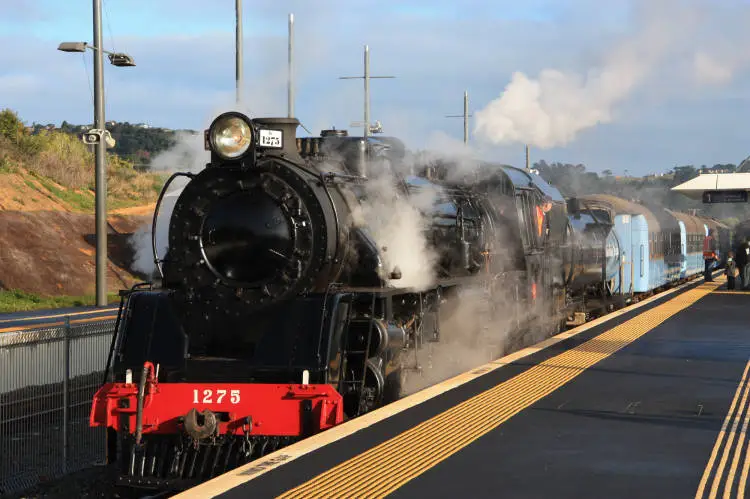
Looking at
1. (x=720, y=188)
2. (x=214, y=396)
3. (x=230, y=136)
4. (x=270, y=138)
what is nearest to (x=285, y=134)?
(x=270, y=138)

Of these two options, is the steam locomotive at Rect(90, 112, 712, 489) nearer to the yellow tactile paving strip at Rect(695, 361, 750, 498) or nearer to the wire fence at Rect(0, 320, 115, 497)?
the wire fence at Rect(0, 320, 115, 497)

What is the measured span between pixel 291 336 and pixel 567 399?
3037 millimetres

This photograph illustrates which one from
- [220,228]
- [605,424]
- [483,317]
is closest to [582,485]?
[605,424]

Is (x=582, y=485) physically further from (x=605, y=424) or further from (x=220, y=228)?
(x=220, y=228)

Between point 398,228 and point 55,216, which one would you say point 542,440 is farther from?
point 55,216

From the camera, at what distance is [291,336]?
8.77 m

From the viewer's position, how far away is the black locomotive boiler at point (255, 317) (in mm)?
8406

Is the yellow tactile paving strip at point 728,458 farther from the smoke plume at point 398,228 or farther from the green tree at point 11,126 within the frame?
the green tree at point 11,126

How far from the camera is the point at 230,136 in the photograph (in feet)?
29.9

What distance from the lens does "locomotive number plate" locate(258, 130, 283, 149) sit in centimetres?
909

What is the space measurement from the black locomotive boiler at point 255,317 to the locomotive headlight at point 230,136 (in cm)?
1

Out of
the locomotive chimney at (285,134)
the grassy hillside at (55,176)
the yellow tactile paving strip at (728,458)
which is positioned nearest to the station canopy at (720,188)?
the grassy hillside at (55,176)

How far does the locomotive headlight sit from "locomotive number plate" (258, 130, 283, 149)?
12 cm

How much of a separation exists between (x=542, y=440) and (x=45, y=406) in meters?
5.70
